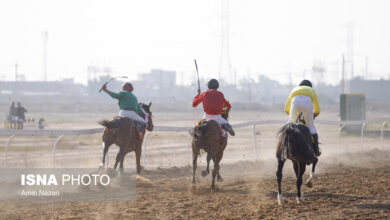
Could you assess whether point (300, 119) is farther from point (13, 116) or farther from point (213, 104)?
point (13, 116)

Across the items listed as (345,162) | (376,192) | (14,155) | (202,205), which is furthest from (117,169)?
(14,155)

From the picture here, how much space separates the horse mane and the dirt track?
0.78 m

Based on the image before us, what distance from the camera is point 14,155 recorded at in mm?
21875

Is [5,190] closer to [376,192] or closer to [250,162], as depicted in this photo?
[376,192]

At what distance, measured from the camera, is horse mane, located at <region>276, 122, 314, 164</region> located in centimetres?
990

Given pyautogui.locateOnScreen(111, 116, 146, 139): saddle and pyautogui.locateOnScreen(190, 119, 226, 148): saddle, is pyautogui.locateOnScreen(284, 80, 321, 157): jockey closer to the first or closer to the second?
pyautogui.locateOnScreen(190, 119, 226, 148): saddle

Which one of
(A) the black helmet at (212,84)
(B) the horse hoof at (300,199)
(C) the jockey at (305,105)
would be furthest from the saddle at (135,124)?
(B) the horse hoof at (300,199)

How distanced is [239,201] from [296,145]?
1.39 metres

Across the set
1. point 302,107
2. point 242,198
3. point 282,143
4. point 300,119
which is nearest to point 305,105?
point 302,107

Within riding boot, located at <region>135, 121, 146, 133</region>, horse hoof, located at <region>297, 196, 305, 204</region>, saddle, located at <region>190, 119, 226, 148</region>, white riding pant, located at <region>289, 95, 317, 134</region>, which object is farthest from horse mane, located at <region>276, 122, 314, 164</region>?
riding boot, located at <region>135, 121, 146, 133</region>

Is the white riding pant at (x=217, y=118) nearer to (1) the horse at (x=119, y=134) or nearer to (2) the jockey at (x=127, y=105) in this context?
(1) the horse at (x=119, y=134)

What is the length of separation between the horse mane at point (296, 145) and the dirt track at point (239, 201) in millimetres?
784

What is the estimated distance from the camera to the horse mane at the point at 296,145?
390 inches

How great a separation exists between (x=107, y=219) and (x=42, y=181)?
14.9 feet
